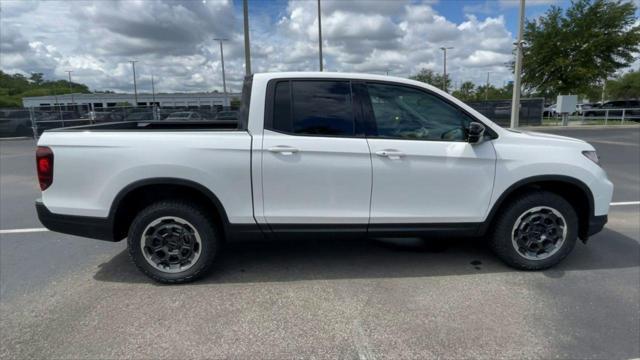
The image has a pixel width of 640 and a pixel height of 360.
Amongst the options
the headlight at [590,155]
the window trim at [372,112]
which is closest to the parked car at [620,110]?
the headlight at [590,155]

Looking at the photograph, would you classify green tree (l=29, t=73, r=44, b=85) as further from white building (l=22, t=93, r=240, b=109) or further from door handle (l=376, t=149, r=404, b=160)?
door handle (l=376, t=149, r=404, b=160)

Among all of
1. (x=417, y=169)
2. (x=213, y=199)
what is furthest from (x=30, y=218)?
(x=417, y=169)

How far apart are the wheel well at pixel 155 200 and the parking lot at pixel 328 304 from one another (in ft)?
1.76

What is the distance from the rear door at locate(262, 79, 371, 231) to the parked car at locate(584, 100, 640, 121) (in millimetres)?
28831

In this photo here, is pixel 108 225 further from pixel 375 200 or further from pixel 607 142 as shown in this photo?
pixel 607 142

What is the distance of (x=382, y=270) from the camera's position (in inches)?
142

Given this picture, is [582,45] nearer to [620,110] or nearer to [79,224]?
[620,110]

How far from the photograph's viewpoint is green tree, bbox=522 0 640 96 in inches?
936

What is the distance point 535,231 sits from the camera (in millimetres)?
3516

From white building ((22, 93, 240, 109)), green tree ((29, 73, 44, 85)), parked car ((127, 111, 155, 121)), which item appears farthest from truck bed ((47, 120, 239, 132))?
green tree ((29, 73, 44, 85))

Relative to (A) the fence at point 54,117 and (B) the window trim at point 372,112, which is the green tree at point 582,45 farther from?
(B) the window trim at point 372,112

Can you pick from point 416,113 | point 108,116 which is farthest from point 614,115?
point 108,116

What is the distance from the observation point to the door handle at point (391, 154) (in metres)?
3.19

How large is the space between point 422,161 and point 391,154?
0.29 metres
